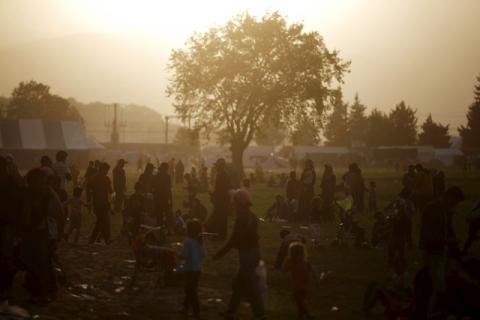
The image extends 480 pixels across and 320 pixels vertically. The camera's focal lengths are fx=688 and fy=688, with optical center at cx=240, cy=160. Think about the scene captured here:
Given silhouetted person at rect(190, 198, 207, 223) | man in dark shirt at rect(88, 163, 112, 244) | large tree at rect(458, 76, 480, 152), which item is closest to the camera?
man in dark shirt at rect(88, 163, 112, 244)

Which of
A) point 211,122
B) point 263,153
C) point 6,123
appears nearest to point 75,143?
point 6,123

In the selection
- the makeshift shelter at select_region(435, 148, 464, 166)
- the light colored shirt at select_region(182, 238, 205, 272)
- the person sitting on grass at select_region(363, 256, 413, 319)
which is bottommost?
the person sitting on grass at select_region(363, 256, 413, 319)

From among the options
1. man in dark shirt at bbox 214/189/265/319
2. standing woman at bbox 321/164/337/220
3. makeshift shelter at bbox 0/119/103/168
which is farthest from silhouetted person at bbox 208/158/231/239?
makeshift shelter at bbox 0/119/103/168

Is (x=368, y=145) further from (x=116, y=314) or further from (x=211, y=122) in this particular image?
(x=116, y=314)

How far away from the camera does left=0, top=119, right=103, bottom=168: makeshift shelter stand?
7244cm

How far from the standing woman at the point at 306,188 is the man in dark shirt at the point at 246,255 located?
13573 millimetres

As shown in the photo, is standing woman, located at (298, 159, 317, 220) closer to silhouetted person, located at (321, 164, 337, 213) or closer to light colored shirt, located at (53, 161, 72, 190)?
silhouetted person, located at (321, 164, 337, 213)

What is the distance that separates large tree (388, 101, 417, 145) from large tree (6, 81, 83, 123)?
56.8m

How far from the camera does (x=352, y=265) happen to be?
1527 centimetres

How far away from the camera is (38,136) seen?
7350 cm

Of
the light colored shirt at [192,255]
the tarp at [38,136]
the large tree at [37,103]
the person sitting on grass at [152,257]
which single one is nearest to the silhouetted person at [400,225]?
the person sitting on grass at [152,257]

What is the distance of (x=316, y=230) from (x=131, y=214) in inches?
190

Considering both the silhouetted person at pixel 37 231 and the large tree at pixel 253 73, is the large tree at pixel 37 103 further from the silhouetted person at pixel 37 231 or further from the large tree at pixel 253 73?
the silhouetted person at pixel 37 231

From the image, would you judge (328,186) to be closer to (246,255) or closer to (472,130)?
(246,255)
